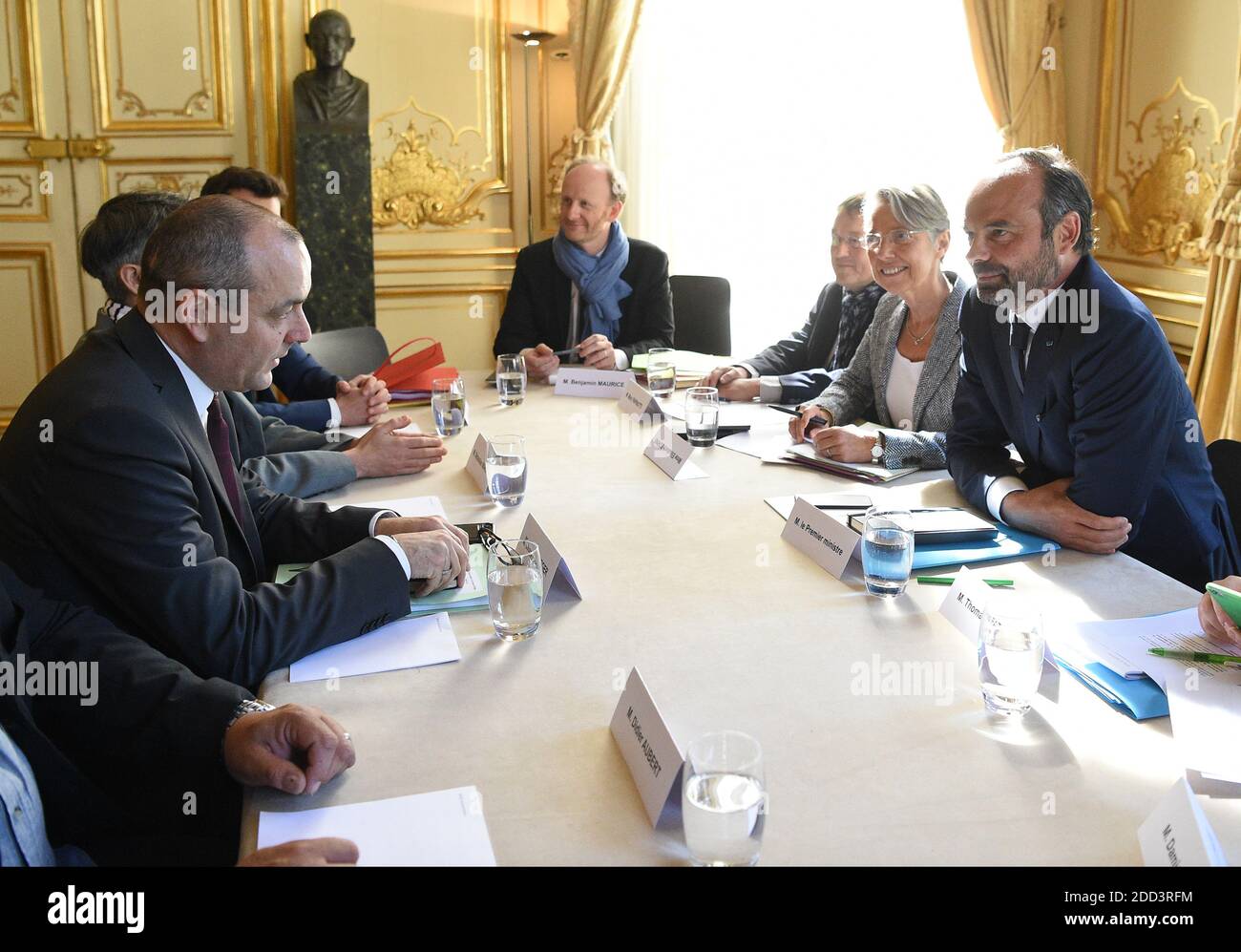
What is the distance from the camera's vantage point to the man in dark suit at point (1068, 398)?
6.93ft

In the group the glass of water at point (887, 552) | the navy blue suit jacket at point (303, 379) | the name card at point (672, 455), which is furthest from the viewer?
the navy blue suit jacket at point (303, 379)

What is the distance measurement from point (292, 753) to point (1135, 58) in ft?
17.7

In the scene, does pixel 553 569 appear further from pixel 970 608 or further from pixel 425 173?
pixel 425 173

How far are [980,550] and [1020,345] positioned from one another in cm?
59

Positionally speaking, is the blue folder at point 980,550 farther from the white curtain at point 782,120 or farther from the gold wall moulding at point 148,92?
the gold wall moulding at point 148,92

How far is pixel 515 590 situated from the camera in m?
1.60

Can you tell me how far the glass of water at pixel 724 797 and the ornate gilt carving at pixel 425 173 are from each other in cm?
509

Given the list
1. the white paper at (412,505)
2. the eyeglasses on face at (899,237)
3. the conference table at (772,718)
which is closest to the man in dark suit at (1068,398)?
the conference table at (772,718)

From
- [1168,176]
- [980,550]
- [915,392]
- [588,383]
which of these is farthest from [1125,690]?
[1168,176]

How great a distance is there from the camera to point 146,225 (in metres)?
2.46
